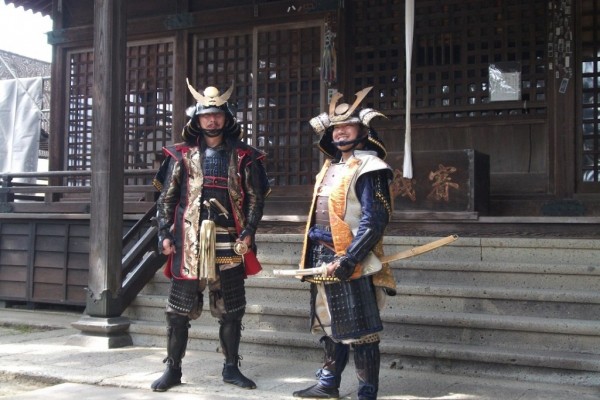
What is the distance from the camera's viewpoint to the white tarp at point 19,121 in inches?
482

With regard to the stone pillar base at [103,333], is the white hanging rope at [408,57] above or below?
above

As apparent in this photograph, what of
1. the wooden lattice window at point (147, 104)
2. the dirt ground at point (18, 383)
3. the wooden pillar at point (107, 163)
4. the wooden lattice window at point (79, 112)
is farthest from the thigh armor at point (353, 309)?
the wooden lattice window at point (79, 112)

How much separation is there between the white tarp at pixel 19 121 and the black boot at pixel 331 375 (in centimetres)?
948

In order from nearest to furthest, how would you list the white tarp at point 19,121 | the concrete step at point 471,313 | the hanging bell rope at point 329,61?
the concrete step at point 471,313, the hanging bell rope at point 329,61, the white tarp at point 19,121

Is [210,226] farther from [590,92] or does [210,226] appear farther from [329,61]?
[590,92]

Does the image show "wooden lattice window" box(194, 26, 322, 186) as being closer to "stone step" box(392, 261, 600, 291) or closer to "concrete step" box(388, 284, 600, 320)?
"stone step" box(392, 261, 600, 291)

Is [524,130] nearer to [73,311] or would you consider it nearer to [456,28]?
[456,28]

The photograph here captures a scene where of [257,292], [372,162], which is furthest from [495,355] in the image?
[257,292]

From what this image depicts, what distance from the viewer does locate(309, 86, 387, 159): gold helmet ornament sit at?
433 centimetres

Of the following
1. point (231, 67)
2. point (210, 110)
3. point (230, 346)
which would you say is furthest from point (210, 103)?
point (231, 67)

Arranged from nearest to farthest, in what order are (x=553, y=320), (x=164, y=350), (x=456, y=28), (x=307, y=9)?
(x=553, y=320), (x=164, y=350), (x=456, y=28), (x=307, y=9)

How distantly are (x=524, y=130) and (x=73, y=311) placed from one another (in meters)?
6.11

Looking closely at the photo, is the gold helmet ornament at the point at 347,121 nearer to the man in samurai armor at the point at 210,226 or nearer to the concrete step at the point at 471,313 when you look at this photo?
the man in samurai armor at the point at 210,226

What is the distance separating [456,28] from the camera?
8195 millimetres
